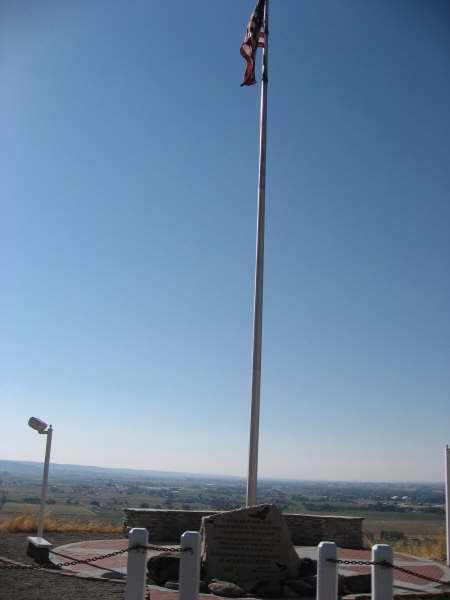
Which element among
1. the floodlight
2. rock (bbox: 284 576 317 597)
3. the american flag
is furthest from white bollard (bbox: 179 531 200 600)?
the american flag

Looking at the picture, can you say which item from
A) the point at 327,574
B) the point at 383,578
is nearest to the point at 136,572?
the point at 327,574

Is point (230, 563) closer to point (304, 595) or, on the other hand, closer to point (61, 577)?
point (304, 595)

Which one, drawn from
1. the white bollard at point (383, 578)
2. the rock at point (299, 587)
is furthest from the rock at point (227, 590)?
the white bollard at point (383, 578)

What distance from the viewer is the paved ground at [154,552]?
9.17 metres

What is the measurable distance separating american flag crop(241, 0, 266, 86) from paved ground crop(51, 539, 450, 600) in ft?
32.4

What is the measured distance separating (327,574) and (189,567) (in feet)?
5.11

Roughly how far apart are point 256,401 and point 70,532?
326 inches

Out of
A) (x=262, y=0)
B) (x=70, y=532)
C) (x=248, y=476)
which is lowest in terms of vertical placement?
(x=70, y=532)

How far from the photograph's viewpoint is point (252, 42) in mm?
13125

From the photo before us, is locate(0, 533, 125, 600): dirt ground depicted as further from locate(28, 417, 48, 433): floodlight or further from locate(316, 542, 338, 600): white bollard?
locate(28, 417, 48, 433): floodlight

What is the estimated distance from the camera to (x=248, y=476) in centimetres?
1098

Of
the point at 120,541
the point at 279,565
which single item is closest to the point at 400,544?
the point at 120,541

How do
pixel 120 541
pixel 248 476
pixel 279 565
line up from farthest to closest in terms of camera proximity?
1. pixel 120 541
2. pixel 248 476
3. pixel 279 565

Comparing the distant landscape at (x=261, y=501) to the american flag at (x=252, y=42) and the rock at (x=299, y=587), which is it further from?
the american flag at (x=252, y=42)
